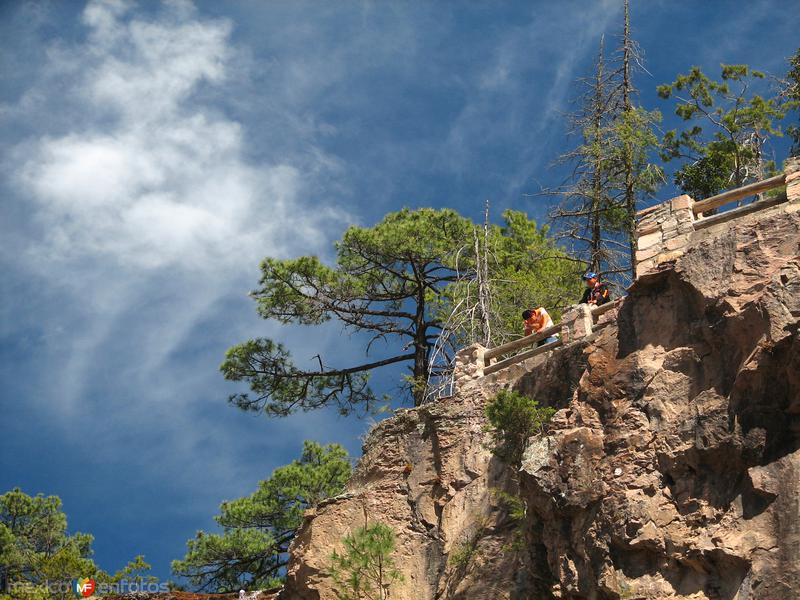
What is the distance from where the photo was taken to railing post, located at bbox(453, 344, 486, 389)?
25.5 metres

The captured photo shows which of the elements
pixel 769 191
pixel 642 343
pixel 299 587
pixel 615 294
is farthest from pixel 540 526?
pixel 615 294

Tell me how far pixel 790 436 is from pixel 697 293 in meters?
3.13

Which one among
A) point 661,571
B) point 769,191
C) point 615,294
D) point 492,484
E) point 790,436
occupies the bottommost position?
point 661,571

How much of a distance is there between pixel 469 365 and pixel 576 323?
2749mm

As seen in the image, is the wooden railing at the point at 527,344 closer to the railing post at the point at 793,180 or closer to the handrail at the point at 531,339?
the handrail at the point at 531,339

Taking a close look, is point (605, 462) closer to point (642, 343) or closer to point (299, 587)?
point (642, 343)

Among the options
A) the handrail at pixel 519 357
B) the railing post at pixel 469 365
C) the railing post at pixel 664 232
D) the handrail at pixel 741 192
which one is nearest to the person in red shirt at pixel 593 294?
the handrail at pixel 519 357

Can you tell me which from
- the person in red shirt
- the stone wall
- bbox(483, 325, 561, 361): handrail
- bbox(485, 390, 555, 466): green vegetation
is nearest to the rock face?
the stone wall

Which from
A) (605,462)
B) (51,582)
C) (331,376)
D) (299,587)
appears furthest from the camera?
(331,376)

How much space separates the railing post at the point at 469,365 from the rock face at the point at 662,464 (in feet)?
5.52

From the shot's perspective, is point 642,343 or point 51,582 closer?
point 642,343

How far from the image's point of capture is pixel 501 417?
22.4 metres

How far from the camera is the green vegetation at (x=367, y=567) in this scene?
73.7 ft

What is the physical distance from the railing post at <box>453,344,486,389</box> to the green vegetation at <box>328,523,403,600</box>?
3.75 metres
